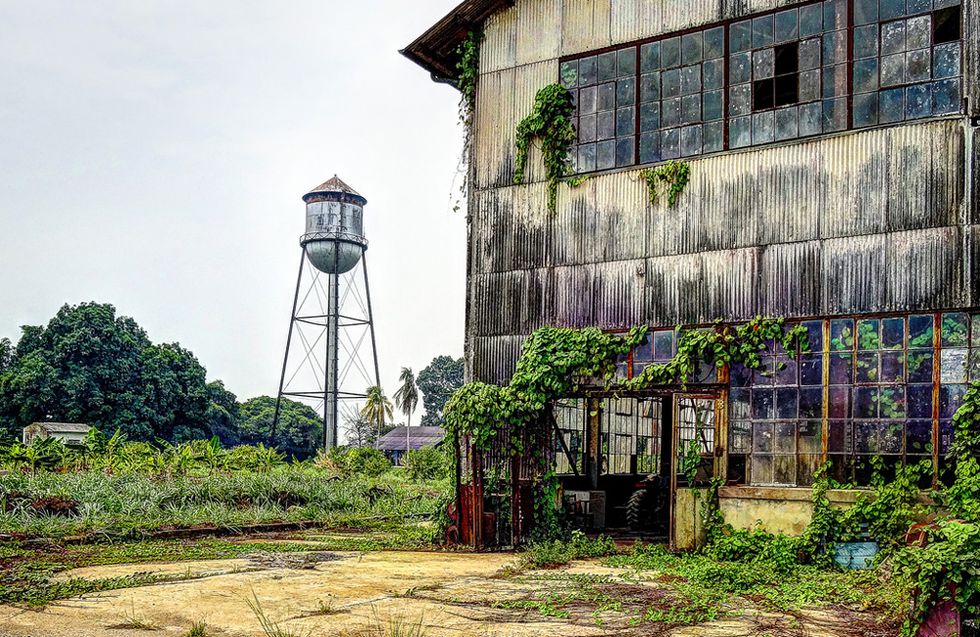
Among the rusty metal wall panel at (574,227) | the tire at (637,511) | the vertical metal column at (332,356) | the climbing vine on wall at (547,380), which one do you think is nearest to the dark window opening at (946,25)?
the climbing vine on wall at (547,380)

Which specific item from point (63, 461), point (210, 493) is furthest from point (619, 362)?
point (63, 461)

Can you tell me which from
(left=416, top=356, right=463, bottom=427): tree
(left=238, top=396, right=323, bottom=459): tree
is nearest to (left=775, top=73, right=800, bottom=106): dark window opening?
(left=238, top=396, right=323, bottom=459): tree

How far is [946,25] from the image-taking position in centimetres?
1227

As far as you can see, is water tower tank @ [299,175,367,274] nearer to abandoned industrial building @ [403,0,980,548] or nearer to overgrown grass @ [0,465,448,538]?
overgrown grass @ [0,465,448,538]

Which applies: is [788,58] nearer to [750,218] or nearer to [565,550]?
[750,218]

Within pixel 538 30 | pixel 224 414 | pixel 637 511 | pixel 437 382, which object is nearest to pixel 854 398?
pixel 637 511

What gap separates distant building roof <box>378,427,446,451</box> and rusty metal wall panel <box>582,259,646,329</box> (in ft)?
162

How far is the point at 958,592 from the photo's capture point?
746cm

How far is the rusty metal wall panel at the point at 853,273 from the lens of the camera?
12375mm

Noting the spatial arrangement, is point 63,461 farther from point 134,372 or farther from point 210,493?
point 134,372

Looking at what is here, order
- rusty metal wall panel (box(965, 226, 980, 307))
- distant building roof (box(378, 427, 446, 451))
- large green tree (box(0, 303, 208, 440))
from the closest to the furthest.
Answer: rusty metal wall panel (box(965, 226, 980, 307)), large green tree (box(0, 303, 208, 440)), distant building roof (box(378, 427, 446, 451))

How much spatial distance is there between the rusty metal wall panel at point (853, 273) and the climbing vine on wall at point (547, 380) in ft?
5.27

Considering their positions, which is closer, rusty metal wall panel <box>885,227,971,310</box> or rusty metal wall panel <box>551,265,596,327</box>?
rusty metal wall panel <box>885,227,971,310</box>

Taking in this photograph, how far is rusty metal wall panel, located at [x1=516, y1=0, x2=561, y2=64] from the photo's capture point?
15.5 metres
